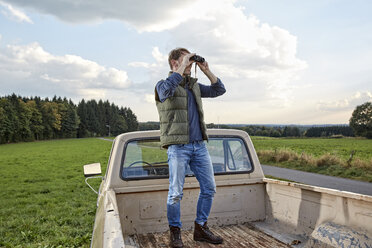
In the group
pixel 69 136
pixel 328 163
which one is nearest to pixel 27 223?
pixel 328 163

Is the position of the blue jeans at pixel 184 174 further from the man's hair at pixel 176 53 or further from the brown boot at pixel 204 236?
the man's hair at pixel 176 53

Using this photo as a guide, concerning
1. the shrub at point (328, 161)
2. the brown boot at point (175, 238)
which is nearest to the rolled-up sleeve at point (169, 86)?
the brown boot at point (175, 238)

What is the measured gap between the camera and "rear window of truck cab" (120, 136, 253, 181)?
3.82m

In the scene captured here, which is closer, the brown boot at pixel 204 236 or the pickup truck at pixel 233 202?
the pickup truck at pixel 233 202

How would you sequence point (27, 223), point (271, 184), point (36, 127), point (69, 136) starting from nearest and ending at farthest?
1. point (271, 184)
2. point (27, 223)
3. point (36, 127)
4. point (69, 136)

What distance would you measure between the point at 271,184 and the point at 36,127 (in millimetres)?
93331

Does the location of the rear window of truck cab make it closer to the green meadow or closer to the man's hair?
A: the man's hair

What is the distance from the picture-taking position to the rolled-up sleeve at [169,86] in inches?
117

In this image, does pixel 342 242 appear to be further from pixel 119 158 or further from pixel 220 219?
pixel 119 158

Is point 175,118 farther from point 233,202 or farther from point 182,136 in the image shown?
point 233,202

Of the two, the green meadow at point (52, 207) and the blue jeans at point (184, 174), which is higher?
the blue jeans at point (184, 174)

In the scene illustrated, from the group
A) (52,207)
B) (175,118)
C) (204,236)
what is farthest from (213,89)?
(52,207)

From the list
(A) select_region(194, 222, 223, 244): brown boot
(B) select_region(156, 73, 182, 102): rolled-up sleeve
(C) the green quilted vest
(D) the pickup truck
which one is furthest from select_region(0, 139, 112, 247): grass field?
(B) select_region(156, 73, 182, 102): rolled-up sleeve

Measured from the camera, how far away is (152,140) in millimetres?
3961
